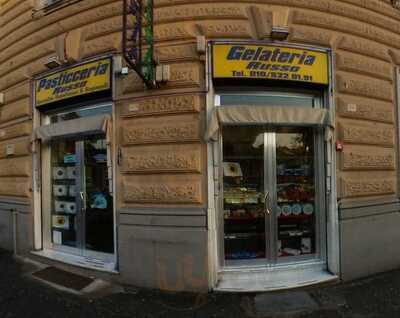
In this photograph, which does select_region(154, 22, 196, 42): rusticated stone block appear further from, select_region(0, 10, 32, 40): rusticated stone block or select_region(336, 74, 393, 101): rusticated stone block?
select_region(0, 10, 32, 40): rusticated stone block

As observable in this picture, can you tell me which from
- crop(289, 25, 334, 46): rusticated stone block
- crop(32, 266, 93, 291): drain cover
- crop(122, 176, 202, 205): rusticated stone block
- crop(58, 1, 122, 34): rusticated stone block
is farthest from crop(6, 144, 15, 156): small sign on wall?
crop(289, 25, 334, 46): rusticated stone block

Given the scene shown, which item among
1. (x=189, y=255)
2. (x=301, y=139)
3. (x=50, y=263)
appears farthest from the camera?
(x=50, y=263)

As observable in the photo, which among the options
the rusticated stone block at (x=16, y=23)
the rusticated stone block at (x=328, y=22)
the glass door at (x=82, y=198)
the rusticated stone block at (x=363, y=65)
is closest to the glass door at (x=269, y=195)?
the rusticated stone block at (x=363, y=65)

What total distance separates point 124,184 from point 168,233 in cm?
111

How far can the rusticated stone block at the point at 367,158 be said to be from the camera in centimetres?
520

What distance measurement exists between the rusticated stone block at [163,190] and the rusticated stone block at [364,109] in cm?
280

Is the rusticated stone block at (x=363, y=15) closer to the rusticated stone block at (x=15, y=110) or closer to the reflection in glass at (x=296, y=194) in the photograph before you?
the reflection in glass at (x=296, y=194)

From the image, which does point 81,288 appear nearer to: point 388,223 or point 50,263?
point 50,263

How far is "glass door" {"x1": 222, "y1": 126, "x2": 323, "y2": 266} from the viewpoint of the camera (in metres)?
5.15

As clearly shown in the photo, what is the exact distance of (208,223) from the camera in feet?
15.3

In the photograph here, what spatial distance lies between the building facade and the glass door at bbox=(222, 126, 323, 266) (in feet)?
0.08

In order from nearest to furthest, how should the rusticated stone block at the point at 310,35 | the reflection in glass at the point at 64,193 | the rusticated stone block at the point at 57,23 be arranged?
the rusticated stone block at the point at 310,35
the rusticated stone block at the point at 57,23
the reflection in glass at the point at 64,193

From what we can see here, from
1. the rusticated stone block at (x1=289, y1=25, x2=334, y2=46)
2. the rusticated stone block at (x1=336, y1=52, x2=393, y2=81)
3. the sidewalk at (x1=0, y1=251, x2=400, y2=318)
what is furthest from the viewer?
the rusticated stone block at (x1=336, y1=52, x2=393, y2=81)

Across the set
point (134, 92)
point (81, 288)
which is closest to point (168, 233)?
point (81, 288)
